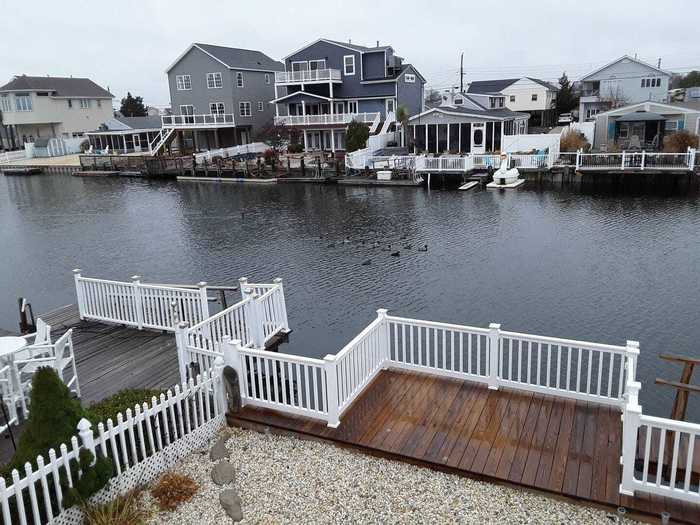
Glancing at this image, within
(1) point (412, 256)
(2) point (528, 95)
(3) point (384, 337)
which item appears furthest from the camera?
(2) point (528, 95)

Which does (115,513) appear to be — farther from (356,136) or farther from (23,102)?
(23,102)

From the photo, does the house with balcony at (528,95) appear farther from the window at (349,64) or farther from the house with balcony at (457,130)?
the house with balcony at (457,130)

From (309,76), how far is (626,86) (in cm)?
2963

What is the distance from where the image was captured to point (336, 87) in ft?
159

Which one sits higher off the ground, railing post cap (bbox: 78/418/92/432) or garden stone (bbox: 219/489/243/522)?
railing post cap (bbox: 78/418/92/432)

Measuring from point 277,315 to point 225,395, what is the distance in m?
3.25

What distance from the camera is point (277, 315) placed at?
1067 centimetres

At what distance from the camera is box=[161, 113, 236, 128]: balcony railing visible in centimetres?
4900

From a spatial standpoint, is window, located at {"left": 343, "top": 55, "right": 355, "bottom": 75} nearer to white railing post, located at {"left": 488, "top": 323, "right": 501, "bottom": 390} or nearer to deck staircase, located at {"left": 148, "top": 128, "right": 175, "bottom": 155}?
deck staircase, located at {"left": 148, "top": 128, "right": 175, "bottom": 155}

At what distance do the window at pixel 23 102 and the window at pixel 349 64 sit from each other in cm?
3638

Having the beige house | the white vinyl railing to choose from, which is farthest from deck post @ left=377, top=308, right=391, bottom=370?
the beige house


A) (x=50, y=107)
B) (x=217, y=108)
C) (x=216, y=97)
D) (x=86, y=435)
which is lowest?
(x=86, y=435)

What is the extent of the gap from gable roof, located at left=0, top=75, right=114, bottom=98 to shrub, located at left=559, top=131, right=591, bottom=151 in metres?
54.0

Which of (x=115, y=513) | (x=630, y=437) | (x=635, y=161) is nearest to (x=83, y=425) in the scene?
(x=115, y=513)
